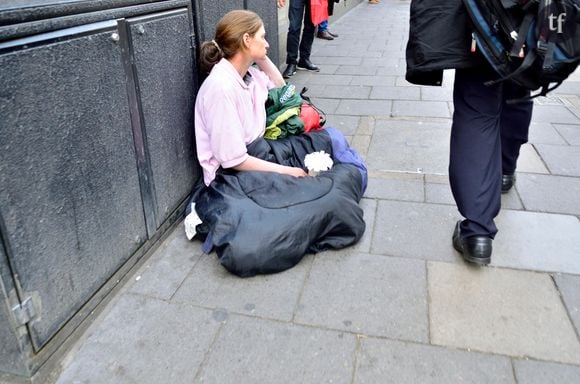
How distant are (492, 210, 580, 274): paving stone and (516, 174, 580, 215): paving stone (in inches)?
4.1

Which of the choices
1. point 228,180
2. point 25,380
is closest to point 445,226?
point 228,180

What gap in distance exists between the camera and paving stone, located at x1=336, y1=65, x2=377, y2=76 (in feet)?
21.1

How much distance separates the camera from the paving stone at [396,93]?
533 cm

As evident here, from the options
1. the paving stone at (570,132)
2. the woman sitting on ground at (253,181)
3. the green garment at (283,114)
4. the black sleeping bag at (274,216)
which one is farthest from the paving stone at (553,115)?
the black sleeping bag at (274,216)

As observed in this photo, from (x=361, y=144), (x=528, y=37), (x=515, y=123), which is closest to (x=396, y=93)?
(x=361, y=144)

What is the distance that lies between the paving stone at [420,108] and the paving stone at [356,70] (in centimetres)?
139

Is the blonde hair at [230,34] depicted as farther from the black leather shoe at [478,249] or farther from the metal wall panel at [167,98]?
the black leather shoe at [478,249]

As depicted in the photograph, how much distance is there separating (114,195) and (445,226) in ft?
5.64

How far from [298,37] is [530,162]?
3.33m

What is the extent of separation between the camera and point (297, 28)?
6027 millimetres

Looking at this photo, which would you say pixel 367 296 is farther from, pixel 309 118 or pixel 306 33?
pixel 306 33

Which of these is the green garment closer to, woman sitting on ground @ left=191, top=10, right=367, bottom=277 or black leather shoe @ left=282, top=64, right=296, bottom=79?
woman sitting on ground @ left=191, top=10, right=367, bottom=277

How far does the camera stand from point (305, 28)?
624cm

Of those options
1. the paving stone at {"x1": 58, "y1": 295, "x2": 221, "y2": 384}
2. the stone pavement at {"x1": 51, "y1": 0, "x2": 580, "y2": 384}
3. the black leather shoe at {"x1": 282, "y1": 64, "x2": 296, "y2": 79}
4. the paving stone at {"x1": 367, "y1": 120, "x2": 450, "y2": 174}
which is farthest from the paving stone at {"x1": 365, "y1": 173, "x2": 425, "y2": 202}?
the black leather shoe at {"x1": 282, "y1": 64, "x2": 296, "y2": 79}
